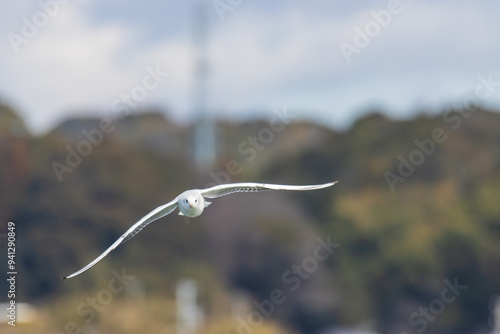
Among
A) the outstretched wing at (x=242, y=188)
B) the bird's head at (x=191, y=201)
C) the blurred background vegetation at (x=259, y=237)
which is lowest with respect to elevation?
the blurred background vegetation at (x=259, y=237)

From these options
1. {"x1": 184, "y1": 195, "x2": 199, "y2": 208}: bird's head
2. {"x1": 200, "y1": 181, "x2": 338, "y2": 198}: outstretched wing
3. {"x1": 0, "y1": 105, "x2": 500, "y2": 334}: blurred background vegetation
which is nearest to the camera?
{"x1": 184, "y1": 195, "x2": 199, "y2": 208}: bird's head

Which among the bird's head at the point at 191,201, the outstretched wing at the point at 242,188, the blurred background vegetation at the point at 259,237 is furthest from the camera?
the blurred background vegetation at the point at 259,237

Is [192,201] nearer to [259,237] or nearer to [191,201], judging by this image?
[191,201]

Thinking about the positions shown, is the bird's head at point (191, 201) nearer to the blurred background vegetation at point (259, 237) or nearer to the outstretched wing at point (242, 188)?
the outstretched wing at point (242, 188)

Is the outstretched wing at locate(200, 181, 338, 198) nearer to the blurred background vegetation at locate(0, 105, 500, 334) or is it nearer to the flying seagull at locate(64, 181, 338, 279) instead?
the flying seagull at locate(64, 181, 338, 279)

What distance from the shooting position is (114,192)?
57.0 meters

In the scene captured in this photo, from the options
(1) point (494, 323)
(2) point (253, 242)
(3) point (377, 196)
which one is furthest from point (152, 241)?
(1) point (494, 323)

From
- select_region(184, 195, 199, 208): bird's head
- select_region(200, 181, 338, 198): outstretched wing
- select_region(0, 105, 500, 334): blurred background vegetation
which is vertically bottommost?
select_region(0, 105, 500, 334): blurred background vegetation

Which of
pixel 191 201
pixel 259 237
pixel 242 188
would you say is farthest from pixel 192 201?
pixel 259 237

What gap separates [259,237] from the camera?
54.3 m

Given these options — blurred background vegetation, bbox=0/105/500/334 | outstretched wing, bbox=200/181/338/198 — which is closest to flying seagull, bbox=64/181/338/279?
outstretched wing, bbox=200/181/338/198

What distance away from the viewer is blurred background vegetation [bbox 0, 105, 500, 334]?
47656 millimetres

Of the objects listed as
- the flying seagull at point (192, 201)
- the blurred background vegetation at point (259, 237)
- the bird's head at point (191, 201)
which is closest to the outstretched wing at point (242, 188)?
Answer: the flying seagull at point (192, 201)

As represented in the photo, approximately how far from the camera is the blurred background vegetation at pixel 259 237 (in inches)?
1876
